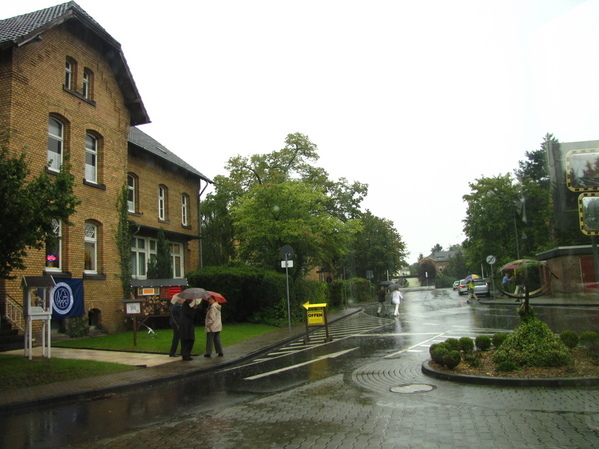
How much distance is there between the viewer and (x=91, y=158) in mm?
19500

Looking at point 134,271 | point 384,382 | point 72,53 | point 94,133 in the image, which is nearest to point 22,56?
point 72,53

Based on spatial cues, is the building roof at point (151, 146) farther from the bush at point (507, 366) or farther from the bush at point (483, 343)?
the bush at point (507, 366)

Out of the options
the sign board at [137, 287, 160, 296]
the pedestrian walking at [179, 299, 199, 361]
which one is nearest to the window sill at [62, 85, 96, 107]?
the sign board at [137, 287, 160, 296]

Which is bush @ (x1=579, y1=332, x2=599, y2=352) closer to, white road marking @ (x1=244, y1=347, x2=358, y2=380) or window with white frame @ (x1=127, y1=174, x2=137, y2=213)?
white road marking @ (x1=244, y1=347, x2=358, y2=380)

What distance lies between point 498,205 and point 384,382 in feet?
103

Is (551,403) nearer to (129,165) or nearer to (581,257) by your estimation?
(129,165)

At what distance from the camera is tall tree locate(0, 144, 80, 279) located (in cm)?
902

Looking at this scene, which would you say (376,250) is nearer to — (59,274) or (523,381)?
(59,274)

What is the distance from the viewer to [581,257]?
2589 cm

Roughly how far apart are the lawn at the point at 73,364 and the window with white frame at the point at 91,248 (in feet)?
9.98

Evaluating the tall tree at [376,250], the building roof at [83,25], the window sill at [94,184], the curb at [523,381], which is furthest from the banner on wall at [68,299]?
the tall tree at [376,250]

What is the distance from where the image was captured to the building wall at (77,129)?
51.1 ft

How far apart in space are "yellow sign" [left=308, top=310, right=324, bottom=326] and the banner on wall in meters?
8.19

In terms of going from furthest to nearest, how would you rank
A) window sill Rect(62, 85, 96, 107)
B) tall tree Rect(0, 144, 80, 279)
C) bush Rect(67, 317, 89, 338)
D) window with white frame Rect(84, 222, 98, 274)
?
1. window with white frame Rect(84, 222, 98, 274)
2. window sill Rect(62, 85, 96, 107)
3. bush Rect(67, 317, 89, 338)
4. tall tree Rect(0, 144, 80, 279)
